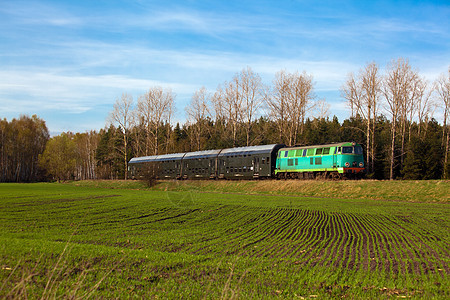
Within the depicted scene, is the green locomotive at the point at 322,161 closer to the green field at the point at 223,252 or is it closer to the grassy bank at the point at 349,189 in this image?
the grassy bank at the point at 349,189

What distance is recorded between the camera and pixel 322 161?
35.5m

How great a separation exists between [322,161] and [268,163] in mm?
6613

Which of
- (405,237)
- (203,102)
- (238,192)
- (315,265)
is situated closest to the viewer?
(315,265)

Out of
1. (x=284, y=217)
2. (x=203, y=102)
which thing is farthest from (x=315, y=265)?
(x=203, y=102)

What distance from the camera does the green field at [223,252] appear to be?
7.82m

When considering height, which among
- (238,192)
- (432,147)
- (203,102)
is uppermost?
(203,102)

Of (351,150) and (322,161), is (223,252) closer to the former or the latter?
(351,150)

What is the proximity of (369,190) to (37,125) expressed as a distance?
94.1m

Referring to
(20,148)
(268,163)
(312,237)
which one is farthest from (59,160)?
(312,237)

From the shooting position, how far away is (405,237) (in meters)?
14.2

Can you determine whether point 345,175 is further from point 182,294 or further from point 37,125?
point 37,125

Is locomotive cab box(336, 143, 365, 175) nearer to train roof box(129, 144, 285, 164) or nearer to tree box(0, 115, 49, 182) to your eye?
train roof box(129, 144, 285, 164)

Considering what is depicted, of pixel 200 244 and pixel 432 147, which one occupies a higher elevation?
pixel 432 147

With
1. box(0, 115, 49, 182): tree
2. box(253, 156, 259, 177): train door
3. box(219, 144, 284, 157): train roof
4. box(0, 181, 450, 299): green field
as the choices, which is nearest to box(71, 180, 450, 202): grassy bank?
box(253, 156, 259, 177): train door
